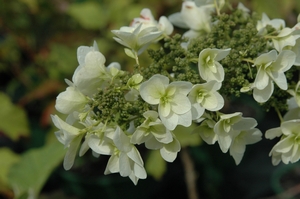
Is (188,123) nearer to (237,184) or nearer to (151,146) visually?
(151,146)

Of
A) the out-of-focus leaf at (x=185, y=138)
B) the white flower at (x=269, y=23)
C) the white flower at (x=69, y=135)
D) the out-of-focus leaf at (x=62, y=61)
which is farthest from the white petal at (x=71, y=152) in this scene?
the out-of-focus leaf at (x=62, y=61)

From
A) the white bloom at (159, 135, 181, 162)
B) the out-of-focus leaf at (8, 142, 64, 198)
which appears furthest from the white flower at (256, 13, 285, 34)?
the out-of-focus leaf at (8, 142, 64, 198)

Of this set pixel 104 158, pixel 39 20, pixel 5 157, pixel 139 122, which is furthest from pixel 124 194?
pixel 139 122

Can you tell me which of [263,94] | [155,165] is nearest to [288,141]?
[263,94]

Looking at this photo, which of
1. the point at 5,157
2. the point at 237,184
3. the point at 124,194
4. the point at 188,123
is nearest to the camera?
the point at 188,123

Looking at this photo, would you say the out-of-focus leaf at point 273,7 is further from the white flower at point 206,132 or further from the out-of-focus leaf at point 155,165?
the white flower at point 206,132

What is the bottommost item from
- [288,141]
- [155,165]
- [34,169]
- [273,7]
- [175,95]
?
[155,165]

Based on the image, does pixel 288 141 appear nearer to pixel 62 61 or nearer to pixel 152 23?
pixel 152 23
